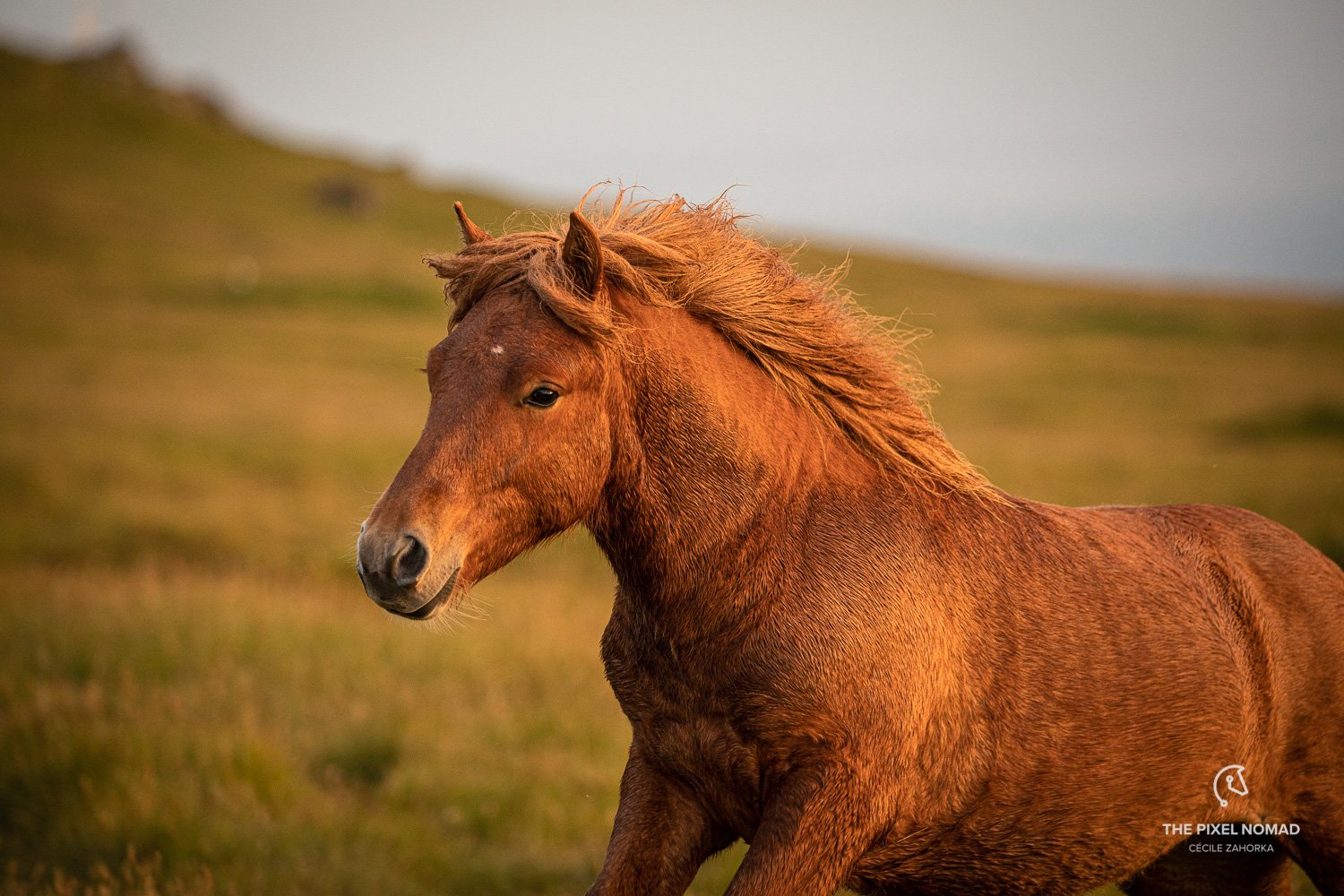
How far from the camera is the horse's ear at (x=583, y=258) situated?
3.12 m

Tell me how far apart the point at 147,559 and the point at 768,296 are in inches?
476

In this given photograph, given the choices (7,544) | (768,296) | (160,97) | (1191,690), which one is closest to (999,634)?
(1191,690)

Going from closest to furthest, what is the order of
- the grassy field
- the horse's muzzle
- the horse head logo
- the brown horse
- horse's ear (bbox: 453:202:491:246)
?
the horse's muzzle → the brown horse → horse's ear (bbox: 453:202:491:246) → the horse head logo → the grassy field

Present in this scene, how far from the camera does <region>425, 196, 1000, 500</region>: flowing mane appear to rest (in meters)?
3.28

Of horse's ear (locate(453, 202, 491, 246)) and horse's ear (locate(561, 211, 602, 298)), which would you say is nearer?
horse's ear (locate(561, 211, 602, 298))

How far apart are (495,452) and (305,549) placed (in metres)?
11.9

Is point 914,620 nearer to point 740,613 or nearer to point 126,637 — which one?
point 740,613

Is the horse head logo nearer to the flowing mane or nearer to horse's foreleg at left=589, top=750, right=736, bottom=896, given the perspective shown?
the flowing mane

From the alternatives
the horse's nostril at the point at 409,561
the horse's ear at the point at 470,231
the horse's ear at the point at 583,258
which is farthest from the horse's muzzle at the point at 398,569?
the horse's ear at the point at 470,231

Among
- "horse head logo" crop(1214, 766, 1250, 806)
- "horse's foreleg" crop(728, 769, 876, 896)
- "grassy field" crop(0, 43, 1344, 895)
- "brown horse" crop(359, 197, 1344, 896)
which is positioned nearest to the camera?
"horse's foreleg" crop(728, 769, 876, 896)

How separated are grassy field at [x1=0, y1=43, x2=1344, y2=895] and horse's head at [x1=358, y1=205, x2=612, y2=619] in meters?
1.19

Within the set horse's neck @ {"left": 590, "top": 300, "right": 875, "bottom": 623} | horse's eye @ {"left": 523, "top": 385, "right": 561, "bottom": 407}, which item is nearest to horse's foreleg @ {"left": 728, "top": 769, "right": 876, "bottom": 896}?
horse's neck @ {"left": 590, "top": 300, "right": 875, "bottom": 623}

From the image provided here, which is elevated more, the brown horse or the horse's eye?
the horse's eye

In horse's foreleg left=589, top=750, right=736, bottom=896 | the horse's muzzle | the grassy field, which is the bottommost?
the grassy field
